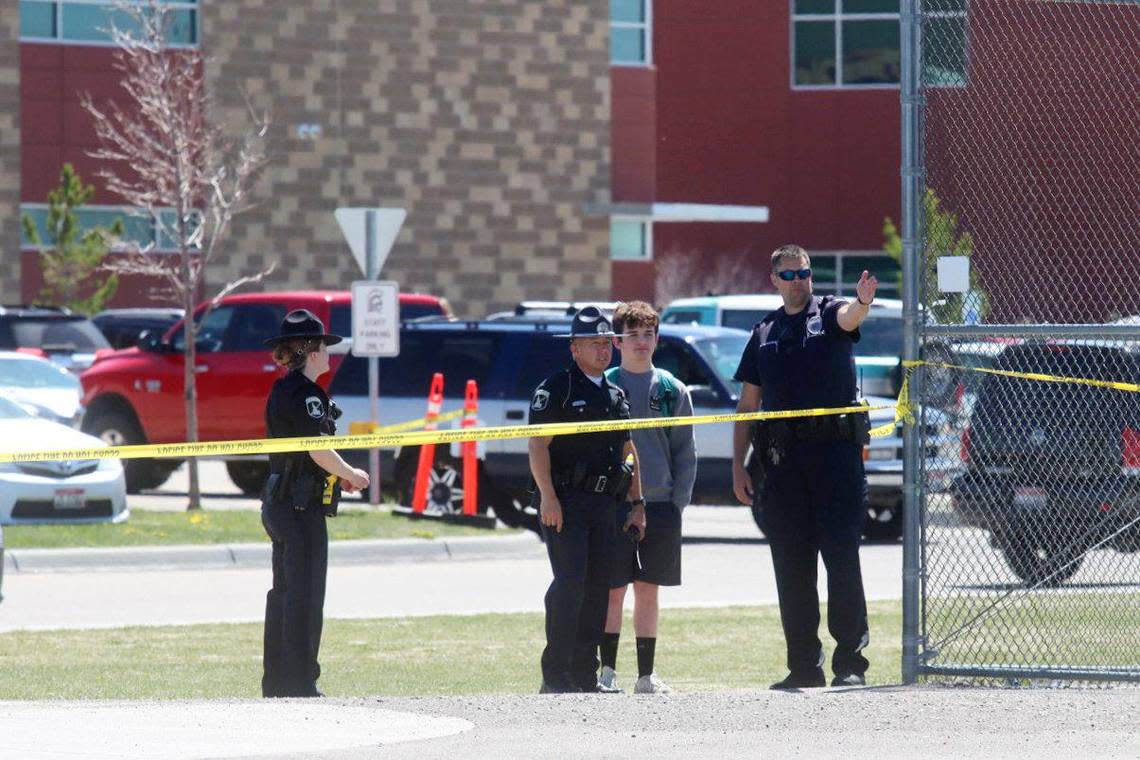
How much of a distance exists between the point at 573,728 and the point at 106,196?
32.7 meters

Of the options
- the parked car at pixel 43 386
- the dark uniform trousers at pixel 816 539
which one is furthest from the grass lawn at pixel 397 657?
the parked car at pixel 43 386

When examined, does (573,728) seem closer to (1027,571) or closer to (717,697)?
(717,697)

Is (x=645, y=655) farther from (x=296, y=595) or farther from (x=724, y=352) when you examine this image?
(x=724, y=352)

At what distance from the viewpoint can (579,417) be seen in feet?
29.9

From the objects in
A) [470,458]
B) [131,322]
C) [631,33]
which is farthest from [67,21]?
[470,458]

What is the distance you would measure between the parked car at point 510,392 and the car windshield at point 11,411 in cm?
305

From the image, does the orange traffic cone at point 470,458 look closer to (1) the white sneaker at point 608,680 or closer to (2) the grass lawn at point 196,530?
(2) the grass lawn at point 196,530

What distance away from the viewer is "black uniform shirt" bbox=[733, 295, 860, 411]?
30.0 feet

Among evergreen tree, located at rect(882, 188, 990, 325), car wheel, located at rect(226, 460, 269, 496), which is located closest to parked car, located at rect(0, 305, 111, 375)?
car wheel, located at rect(226, 460, 269, 496)

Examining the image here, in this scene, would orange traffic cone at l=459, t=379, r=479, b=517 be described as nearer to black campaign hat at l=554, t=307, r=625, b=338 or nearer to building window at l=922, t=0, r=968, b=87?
black campaign hat at l=554, t=307, r=625, b=338

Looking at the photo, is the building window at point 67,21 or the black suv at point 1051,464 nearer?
the black suv at point 1051,464

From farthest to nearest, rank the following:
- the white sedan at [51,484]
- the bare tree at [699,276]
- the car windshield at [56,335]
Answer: the bare tree at [699,276] → the car windshield at [56,335] → the white sedan at [51,484]

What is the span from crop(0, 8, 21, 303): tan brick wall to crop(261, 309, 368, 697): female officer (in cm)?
3120

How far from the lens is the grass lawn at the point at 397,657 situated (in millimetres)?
10094
